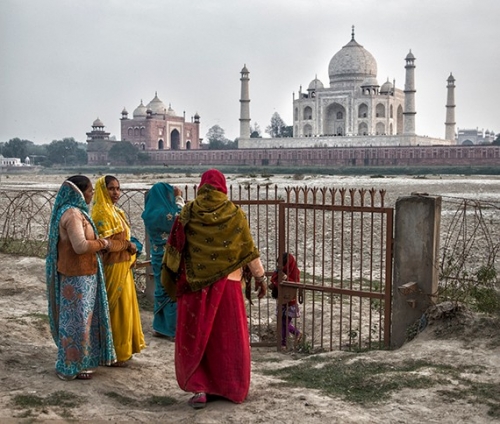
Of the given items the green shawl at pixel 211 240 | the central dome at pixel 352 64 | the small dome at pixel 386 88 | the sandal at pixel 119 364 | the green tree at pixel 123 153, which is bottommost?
the sandal at pixel 119 364

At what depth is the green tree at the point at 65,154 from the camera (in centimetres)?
5925

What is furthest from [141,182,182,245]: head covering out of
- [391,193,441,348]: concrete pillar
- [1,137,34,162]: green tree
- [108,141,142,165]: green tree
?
[1,137,34,162]: green tree

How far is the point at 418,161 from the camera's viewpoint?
39.6 meters

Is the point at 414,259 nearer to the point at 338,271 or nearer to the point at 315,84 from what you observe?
the point at 338,271

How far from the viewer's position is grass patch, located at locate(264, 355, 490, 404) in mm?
3320

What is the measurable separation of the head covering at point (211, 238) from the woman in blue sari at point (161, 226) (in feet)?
4.17

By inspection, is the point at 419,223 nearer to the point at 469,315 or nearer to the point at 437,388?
the point at 469,315

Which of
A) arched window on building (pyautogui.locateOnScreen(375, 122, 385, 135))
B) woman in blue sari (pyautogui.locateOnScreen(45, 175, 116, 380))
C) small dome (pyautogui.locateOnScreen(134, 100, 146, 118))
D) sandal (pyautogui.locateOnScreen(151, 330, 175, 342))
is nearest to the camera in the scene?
woman in blue sari (pyautogui.locateOnScreen(45, 175, 116, 380))

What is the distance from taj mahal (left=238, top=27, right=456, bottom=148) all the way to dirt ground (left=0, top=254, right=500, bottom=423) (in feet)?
135

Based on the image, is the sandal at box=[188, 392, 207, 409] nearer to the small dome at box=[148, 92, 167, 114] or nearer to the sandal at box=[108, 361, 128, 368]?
the sandal at box=[108, 361, 128, 368]

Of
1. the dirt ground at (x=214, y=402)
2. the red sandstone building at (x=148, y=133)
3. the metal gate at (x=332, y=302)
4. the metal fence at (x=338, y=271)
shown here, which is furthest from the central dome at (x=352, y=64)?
the dirt ground at (x=214, y=402)

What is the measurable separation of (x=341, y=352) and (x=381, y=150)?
37.9 m

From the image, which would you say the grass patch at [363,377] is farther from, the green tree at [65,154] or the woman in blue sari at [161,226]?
the green tree at [65,154]

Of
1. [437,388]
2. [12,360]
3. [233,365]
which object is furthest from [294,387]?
[12,360]
